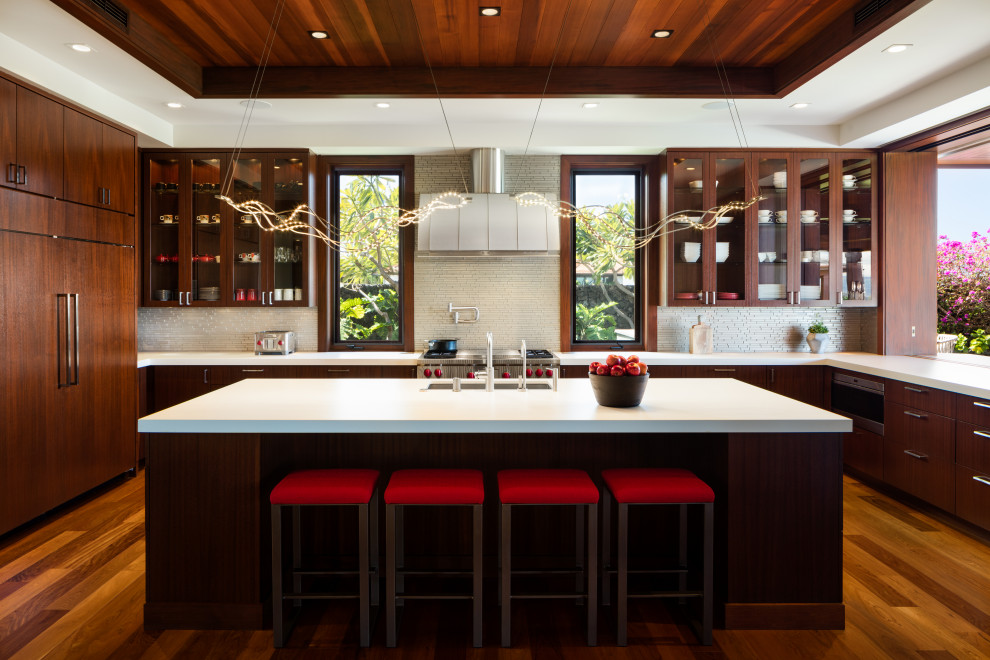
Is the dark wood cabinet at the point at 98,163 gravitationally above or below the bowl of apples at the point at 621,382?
above

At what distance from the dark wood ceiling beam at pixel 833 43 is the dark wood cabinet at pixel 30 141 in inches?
186

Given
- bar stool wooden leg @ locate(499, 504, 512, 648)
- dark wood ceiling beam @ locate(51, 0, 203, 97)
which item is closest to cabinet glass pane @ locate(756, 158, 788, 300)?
bar stool wooden leg @ locate(499, 504, 512, 648)

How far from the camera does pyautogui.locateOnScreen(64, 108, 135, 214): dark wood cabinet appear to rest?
13.1ft

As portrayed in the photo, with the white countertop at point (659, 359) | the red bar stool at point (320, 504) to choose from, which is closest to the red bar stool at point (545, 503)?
the red bar stool at point (320, 504)

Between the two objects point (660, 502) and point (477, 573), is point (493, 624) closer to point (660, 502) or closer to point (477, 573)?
point (477, 573)

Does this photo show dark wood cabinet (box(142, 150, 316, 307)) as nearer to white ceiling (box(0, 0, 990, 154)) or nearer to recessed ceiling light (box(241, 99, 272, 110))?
white ceiling (box(0, 0, 990, 154))

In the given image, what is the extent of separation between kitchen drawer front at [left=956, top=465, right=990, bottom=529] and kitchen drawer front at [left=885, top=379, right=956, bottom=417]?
1.20 ft

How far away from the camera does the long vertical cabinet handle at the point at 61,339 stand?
12.7ft

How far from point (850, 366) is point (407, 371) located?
11.5ft

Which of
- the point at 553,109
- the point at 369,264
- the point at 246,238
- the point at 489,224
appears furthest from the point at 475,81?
the point at 246,238

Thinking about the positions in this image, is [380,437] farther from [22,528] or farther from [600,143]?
[600,143]

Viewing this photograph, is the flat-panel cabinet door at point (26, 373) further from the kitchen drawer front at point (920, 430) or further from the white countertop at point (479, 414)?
the kitchen drawer front at point (920, 430)

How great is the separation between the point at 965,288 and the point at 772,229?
1673 millimetres

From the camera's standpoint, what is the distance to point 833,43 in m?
3.65
